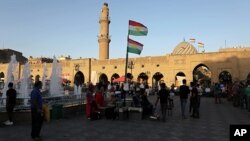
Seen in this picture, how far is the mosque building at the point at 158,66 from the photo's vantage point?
142ft

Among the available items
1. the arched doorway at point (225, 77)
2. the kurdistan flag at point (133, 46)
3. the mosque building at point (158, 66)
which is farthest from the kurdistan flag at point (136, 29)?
the arched doorway at point (225, 77)

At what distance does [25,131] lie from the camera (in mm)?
9609

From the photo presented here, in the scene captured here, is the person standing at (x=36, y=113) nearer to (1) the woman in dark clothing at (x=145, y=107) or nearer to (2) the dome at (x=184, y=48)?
(1) the woman in dark clothing at (x=145, y=107)

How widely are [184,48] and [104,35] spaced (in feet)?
59.4

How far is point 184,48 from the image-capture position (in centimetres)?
6562

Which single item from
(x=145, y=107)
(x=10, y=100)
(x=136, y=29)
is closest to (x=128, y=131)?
(x=145, y=107)

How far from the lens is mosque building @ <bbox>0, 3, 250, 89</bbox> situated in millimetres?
43188

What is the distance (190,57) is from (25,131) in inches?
1525

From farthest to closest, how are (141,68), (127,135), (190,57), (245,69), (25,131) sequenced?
(141,68) → (190,57) → (245,69) → (25,131) → (127,135)

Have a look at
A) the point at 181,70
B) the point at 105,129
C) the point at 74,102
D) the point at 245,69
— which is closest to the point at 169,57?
the point at 181,70

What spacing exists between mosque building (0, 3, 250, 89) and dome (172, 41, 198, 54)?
24.2 feet

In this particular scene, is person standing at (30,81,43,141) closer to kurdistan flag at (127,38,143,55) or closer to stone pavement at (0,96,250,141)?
stone pavement at (0,96,250,141)

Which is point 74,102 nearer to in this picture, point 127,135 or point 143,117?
point 143,117

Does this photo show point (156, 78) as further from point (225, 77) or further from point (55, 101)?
point (55, 101)
